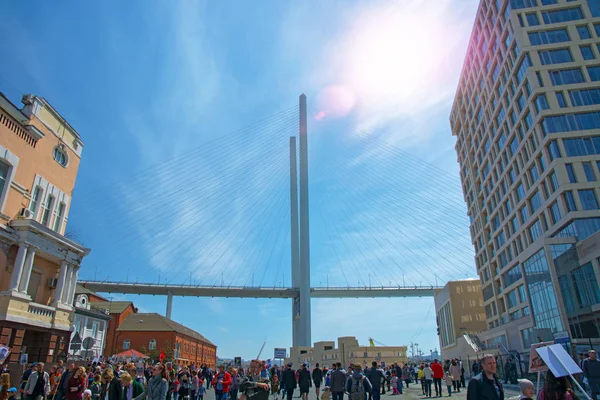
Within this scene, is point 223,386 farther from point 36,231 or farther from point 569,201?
point 569,201

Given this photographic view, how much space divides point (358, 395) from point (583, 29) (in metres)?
47.0

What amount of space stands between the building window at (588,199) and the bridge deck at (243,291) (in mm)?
61730

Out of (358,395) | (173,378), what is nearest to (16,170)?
(173,378)

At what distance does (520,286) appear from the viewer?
48.0 m

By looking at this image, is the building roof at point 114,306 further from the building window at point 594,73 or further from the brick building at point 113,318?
the building window at point 594,73

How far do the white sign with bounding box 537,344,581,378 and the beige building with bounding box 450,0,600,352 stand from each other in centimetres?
2190

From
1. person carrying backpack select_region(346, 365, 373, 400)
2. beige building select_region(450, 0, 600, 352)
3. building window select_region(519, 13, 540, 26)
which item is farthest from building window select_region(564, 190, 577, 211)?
person carrying backpack select_region(346, 365, 373, 400)

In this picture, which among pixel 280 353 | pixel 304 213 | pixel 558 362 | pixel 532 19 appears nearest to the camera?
pixel 558 362

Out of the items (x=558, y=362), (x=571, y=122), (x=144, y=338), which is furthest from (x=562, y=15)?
(x=144, y=338)

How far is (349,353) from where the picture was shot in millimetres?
63281

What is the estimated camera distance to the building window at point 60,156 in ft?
81.6

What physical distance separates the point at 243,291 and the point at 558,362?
317 ft

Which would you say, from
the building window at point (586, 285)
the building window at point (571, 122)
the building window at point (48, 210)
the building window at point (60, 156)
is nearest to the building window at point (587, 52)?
the building window at point (571, 122)

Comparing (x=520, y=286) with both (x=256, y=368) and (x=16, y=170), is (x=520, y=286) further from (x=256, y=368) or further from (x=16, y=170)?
(x=16, y=170)
